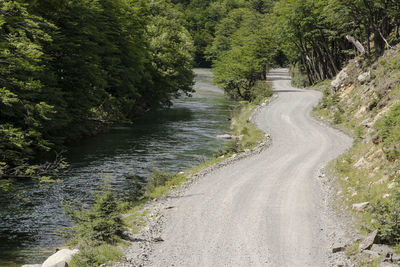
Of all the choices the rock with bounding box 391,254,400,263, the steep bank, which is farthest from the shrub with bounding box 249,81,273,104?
the rock with bounding box 391,254,400,263

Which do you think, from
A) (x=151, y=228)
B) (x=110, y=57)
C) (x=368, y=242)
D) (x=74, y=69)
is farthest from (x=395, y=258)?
(x=110, y=57)

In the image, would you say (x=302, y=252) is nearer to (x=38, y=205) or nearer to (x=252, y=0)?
(x=38, y=205)

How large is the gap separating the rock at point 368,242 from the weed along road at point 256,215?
1.26 metres

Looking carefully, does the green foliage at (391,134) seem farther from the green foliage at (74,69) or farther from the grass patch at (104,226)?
the green foliage at (74,69)

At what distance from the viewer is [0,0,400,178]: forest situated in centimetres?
1961

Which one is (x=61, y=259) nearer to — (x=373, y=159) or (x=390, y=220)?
(x=390, y=220)

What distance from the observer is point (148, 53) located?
196 feet

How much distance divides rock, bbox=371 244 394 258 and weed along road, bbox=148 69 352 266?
167 cm

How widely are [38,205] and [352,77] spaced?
1375 inches

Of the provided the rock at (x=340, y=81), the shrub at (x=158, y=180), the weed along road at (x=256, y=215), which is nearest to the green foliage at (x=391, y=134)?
the weed along road at (x=256, y=215)

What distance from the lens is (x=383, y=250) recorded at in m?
13.5

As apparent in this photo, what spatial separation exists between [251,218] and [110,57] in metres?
32.1

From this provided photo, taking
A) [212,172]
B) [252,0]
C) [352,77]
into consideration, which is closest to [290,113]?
[352,77]

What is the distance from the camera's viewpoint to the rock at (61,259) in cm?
1388
